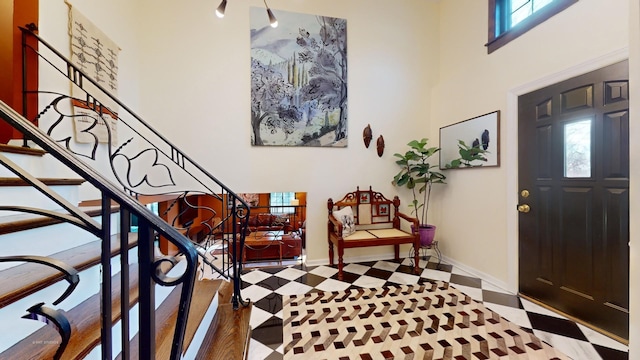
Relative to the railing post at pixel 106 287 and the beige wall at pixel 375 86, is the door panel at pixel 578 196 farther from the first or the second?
the railing post at pixel 106 287

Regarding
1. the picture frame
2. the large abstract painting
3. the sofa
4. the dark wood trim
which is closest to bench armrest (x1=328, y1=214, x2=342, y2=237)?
the large abstract painting

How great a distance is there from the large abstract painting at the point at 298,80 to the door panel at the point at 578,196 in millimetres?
2144

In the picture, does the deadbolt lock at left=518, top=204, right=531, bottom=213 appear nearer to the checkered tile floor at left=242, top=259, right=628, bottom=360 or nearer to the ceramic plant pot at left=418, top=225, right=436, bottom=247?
the checkered tile floor at left=242, top=259, right=628, bottom=360

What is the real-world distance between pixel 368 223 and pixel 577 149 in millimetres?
2268

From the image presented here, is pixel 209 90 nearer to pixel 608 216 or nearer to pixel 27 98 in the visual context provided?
pixel 27 98

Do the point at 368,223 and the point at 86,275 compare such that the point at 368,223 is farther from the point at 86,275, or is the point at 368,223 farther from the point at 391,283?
the point at 86,275

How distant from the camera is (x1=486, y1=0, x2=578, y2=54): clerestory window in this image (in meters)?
2.35

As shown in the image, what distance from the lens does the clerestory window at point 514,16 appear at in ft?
7.71

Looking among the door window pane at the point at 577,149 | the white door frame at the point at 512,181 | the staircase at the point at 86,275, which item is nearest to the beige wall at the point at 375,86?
the white door frame at the point at 512,181

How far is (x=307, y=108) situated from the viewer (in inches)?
138

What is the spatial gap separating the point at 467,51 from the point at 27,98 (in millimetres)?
4345

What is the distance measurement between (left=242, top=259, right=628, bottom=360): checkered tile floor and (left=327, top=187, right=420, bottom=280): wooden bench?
0.80 ft

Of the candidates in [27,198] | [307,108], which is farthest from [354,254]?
[27,198]

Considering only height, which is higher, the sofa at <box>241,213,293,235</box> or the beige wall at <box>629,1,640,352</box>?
the beige wall at <box>629,1,640,352</box>
